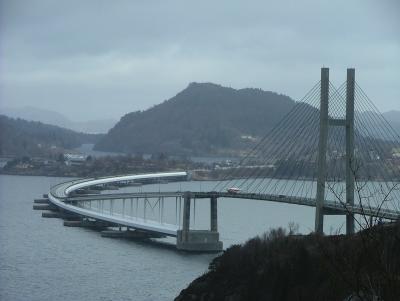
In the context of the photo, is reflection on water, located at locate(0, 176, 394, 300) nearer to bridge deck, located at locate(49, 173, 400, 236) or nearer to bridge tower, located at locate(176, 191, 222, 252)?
bridge tower, located at locate(176, 191, 222, 252)

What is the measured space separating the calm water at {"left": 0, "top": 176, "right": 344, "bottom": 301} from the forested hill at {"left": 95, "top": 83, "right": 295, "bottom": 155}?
143 ft

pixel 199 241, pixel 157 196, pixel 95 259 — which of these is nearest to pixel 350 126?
pixel 199 241

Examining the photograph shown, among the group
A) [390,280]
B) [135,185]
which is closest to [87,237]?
[390,280]

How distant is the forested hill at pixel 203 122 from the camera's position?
246ft

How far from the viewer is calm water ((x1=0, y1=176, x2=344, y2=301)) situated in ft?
48.6

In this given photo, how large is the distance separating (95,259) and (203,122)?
60567 millimetres

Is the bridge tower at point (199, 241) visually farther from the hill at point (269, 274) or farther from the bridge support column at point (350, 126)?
the hill at point (269, 274)

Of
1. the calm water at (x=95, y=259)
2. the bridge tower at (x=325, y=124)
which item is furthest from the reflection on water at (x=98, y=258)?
the bridge tower at (x=325, y=124)

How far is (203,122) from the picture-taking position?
79312 mm

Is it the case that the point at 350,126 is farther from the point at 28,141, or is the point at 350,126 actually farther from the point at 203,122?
the point at 28,141

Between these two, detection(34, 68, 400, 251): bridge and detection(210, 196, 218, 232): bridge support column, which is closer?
detection(34, 68, 400, 251): bridge

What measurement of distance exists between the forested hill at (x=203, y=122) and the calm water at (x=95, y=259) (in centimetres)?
4367

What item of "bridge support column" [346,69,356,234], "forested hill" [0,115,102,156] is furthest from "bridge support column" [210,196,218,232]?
"forested hill" [0,115,102,156]

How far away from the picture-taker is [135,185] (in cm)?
4991
